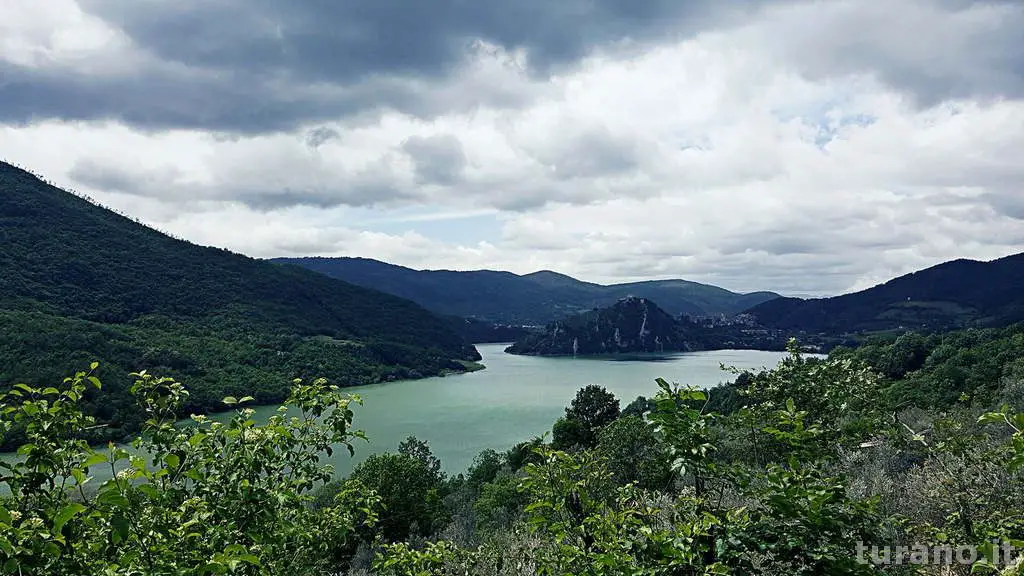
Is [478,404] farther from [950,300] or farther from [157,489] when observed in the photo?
[950,300]

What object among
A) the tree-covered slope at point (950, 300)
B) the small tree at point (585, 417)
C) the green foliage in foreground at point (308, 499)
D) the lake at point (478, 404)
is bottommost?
the lake at point (478, 404)

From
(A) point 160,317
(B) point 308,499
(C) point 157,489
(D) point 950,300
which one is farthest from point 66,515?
(D) point 950,300

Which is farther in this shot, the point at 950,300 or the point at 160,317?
the point at 950,300

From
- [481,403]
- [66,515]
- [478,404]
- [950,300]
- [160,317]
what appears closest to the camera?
[66,515]

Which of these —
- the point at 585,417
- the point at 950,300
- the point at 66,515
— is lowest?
the point at 585,417

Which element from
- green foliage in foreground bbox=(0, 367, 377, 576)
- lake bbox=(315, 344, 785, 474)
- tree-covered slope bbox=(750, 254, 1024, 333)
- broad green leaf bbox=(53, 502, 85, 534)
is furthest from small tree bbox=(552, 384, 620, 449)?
tree-covered slope bbox=(750, 254, 1024, 333)

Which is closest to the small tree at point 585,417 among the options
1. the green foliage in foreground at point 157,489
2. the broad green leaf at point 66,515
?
the green foliage in foreground at point 157,489

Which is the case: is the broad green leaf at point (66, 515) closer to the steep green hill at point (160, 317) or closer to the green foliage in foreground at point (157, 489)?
the green foliage in foreground at point (157, 489)

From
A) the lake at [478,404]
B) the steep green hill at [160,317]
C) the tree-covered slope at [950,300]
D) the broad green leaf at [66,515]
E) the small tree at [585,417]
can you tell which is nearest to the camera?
the broad green leaf at [66,515]
